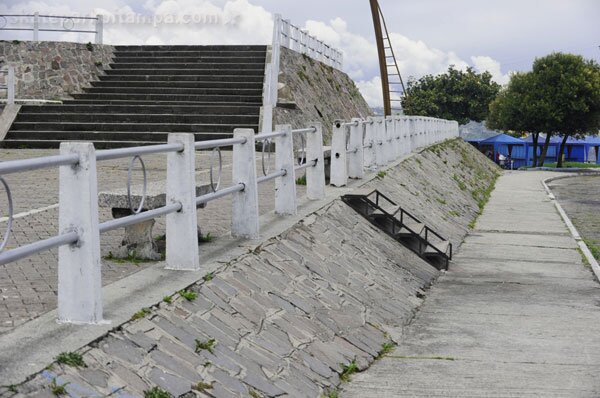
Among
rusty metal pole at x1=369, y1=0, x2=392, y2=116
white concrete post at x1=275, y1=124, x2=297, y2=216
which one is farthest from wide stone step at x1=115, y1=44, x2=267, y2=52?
white concrete post at x1=275, y1=124, x2=297, y2=216

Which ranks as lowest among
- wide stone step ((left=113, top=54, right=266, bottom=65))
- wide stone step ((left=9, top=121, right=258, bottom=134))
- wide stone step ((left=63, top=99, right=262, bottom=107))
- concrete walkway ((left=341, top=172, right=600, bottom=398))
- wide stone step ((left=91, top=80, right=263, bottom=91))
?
concrete walkway ((left=341, top=172, right=600, bottom=398))

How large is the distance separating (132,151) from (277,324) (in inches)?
76.4

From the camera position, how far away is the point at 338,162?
1609cm

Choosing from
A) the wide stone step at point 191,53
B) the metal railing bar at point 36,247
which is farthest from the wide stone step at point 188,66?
the metal railing bar at point 36,247

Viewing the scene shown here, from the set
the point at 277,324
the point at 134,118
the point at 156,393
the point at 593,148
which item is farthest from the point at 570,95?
the point at 156,393

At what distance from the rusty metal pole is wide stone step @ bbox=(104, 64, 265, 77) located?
1335 centimetres

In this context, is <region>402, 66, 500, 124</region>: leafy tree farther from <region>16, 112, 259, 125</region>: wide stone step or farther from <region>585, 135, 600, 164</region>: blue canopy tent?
<region>16, 112, 259, 125</region>: wide stone step

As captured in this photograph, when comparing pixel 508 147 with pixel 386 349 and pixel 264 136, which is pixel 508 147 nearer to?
pixel 264 136

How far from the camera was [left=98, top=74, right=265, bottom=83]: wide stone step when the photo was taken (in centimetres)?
2766

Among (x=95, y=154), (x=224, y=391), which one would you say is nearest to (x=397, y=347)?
(x=224, y=391)

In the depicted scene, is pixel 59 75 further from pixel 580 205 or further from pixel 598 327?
→ pixel 598 327

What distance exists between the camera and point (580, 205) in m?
27.5

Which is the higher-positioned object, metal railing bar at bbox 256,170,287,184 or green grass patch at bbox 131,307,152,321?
Result: metal railing bar at bbox 256,170,287,184

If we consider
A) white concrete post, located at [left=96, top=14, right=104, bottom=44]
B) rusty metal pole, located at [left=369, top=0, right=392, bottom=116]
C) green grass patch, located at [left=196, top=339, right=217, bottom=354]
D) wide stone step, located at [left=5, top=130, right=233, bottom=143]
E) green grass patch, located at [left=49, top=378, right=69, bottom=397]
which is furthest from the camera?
rusty metal pole, located at [left=369, top=0, right=392, bottom=116]
